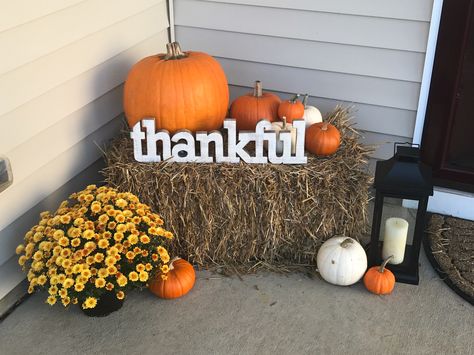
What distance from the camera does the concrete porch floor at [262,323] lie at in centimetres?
233

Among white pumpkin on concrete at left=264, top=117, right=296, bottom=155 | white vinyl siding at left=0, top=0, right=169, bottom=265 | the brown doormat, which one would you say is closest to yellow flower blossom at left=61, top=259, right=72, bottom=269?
white vinyl siding at left=0, top=0, right=169, bottom=265

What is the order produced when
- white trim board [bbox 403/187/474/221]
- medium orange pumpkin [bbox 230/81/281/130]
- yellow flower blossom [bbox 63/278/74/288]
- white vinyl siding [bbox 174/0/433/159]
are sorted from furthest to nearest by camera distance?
1. white trim board [bbox 403/187/474/221]
2. white vinyl siding [bbox 174/0/433/159]
3. medium orange pumpkin [bbox 230/81/281/130]
4. yellow flower blossom [bbox 63/278/74/288]

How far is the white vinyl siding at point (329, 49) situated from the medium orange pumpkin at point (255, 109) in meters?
0.42

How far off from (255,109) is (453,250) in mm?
1129

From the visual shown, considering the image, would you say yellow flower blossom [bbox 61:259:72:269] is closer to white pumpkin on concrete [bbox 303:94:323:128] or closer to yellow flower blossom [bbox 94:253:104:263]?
yellow flower blossom [bbox 94:253:104:263]

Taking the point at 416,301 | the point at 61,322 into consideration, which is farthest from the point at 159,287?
the point at 416,301

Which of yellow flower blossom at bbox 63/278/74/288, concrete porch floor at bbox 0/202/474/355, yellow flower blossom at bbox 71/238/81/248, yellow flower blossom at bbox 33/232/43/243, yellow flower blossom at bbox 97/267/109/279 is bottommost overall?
concrete porch floor at bbox 0/202/474/355

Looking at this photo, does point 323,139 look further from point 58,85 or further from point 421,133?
point 58,85

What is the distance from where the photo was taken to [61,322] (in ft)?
8.09

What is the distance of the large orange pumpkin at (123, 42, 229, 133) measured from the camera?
2668 mm

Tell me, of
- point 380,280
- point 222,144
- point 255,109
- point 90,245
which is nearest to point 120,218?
point 90,245

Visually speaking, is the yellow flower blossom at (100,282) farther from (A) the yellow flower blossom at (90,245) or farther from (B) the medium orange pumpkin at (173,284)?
(B) the medium orange pumpkin at (173,284)

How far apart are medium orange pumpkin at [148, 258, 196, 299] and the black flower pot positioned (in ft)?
0.54

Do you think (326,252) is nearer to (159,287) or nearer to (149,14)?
(159,287)
